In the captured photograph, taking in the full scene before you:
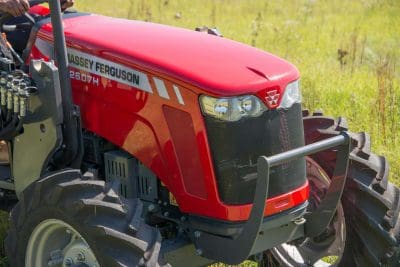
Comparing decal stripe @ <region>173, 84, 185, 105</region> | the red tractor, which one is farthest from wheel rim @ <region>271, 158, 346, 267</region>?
decal stripe @ <region>173, 84, 185, 105</region>

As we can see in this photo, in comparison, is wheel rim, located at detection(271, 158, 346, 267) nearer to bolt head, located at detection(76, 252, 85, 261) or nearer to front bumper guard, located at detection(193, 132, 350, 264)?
front bumper guard, located at detection(193, 132, 350, 264)

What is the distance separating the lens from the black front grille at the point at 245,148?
3322 millimetres

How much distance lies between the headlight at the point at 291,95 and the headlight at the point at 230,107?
Result: 0.17 m

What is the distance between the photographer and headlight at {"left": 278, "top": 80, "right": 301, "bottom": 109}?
3453 mm

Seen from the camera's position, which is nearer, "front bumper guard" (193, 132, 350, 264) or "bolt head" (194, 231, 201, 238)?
"front bumper guard" (193, 132, 350, 264)

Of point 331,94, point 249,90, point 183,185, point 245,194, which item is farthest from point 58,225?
point 331,94

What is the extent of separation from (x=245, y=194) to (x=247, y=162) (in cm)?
15

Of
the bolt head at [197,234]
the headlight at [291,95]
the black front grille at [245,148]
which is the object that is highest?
the headlight at [291,95]

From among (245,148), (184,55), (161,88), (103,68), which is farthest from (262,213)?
(103,68)

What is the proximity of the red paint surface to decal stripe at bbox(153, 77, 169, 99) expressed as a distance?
0.06ft

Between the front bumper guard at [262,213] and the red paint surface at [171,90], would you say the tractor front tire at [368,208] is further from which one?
the red paint surface at [171,90]

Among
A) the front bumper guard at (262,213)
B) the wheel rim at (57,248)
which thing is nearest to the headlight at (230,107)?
the front bumper guard at (262,213)

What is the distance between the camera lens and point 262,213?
322cm

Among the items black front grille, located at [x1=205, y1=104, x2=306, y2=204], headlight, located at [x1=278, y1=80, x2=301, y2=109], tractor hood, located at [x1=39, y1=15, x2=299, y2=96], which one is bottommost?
black front grille, located at [x1=205, y1=104, x2=306, y2=204]
